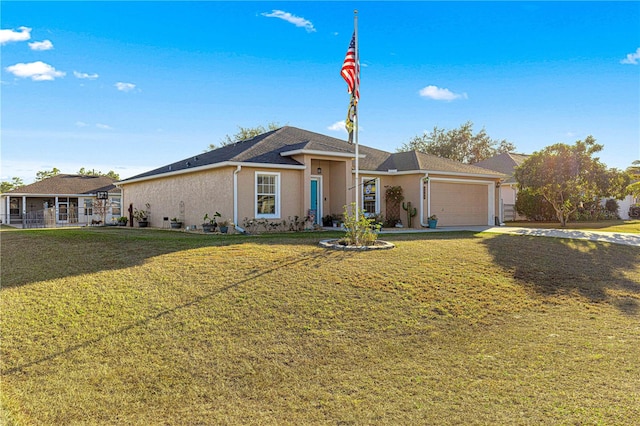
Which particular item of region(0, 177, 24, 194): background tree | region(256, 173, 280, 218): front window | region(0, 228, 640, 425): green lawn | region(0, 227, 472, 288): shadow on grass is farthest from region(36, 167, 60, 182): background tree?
region(0, 228, 640, 425): green lawn

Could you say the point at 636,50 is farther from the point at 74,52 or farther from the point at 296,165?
the point at 74,52

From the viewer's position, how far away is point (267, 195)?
1638 centimetres

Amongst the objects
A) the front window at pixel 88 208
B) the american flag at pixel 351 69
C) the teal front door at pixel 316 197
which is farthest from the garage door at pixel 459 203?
the front window at pixel 88 208

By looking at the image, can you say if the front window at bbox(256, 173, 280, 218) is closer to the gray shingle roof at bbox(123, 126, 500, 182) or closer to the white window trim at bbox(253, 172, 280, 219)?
the white window trim at bbox(253, 172, 280, 219)

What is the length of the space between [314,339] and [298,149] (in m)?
11.8

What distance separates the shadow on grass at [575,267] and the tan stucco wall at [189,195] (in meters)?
9.43

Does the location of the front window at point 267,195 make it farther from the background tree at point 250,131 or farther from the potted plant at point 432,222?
the background tree at point 250,131

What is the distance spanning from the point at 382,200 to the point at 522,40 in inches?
343

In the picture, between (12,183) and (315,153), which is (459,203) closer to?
(315,153)

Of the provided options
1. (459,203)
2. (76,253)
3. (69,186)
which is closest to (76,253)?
(76,253)

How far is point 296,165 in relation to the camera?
54.5 ft

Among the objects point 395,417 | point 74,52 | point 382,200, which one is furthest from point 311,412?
point 382,200

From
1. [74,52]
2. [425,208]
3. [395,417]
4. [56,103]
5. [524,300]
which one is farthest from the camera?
[425,208]

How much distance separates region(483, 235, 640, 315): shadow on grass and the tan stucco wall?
9433 millimetres
